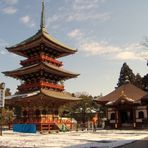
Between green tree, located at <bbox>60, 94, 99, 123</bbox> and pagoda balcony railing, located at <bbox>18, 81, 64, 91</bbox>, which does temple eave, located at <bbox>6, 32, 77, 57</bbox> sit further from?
green tree, located at <bbox>60, 94, 99, 123</bbox>

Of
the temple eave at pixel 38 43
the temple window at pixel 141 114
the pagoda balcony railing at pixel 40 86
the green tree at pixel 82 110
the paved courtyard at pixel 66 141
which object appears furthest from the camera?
the green tree at pixel 82 110

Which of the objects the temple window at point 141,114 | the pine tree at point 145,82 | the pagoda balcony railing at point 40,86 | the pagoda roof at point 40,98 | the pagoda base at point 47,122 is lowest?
the pagoda base at point 47,122

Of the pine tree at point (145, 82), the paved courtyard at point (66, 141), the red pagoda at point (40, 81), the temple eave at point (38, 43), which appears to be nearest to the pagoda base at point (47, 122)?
the red pagoda at point (40, 81)

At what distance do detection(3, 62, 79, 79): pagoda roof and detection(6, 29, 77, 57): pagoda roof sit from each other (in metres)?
3.21

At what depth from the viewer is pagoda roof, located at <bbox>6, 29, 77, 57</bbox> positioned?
4531cm

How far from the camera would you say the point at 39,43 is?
150 ft

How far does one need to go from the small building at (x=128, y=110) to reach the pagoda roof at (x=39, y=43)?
1117cm

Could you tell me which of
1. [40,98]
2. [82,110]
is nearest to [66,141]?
[40,98]

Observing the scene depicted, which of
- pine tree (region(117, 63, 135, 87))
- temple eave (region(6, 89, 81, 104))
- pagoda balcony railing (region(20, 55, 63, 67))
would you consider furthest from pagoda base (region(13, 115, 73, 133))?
pine tree (region(117, 63, 135, 87))

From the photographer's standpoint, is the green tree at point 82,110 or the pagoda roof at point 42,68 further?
the green tree at point 82,110

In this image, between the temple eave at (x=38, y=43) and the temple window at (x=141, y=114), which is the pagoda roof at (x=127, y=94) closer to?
the temple window at (x=141, y=114)

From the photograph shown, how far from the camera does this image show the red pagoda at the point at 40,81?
42.0 meters

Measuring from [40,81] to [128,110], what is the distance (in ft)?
53.6

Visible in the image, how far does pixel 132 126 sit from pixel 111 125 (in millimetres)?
4232
